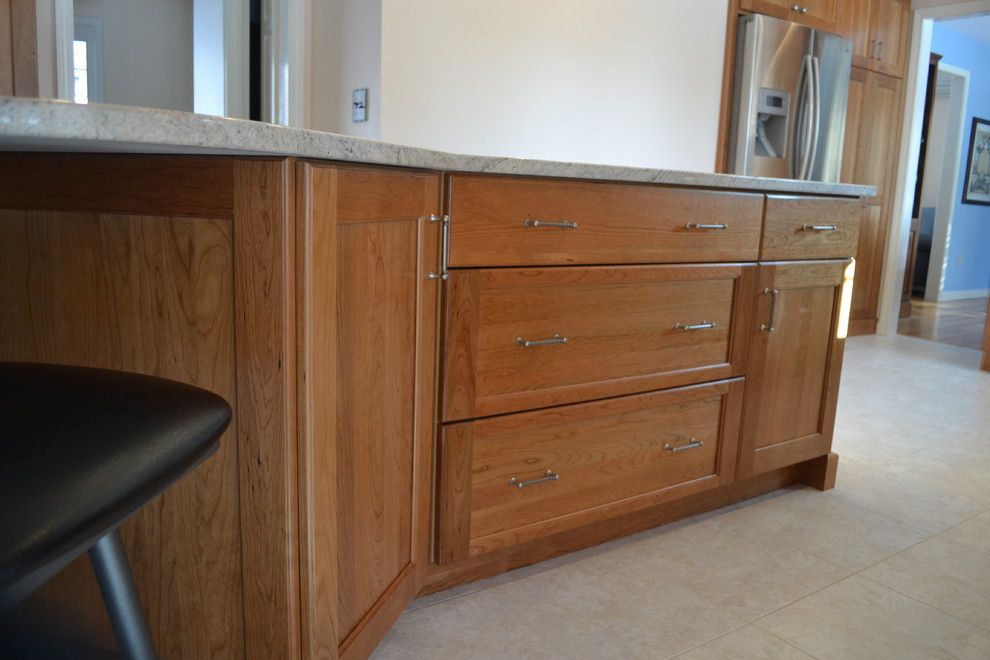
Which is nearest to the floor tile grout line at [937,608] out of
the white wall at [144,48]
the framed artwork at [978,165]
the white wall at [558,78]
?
the white wall at [558,78]

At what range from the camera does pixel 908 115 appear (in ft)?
16.7

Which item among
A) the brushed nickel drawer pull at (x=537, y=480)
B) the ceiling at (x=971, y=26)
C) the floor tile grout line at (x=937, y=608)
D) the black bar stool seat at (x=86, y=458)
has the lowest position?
the floor tile grout line at (x=937, y=608)

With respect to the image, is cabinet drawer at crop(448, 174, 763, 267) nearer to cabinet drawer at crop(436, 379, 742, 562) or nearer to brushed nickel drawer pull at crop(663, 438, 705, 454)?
cabinet drawer at crop(436, 379, 742, 562)

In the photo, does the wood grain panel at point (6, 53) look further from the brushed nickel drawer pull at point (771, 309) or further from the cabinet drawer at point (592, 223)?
the brushed nickel drawer pull at point (771, 309)

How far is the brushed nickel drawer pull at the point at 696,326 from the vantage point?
1.74 metres

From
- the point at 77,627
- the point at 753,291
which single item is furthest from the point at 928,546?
the point at 77,627

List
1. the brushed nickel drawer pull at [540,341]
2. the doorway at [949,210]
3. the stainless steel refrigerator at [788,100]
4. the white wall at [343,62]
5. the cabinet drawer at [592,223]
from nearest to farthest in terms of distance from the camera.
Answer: the cabinet drawer at [592,223], the brushed nickel drawer pull at [540,341], the white wall at [343,62], the stainless steel refrigerator at [788,100], the doorway at [949,210]

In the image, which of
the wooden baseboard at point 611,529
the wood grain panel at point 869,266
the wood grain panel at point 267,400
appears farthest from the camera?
the wood grain panel at point 869,266

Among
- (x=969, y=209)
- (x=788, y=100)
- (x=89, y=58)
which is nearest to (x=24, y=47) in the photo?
(x=788, y=100)

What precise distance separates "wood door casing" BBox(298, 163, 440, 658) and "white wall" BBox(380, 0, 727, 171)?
164 centimetres

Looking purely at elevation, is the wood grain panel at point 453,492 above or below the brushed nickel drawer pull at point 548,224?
below

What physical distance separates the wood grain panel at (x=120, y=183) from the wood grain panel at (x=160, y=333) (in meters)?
0.02

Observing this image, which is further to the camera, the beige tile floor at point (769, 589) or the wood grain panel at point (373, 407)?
the beige tile floor at point (769, 589)

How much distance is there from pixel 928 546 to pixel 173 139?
2.00m
